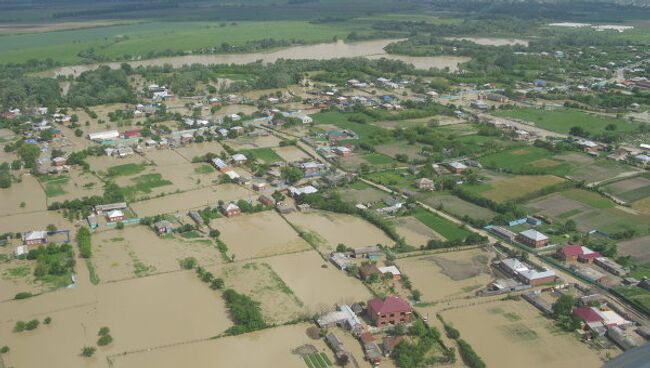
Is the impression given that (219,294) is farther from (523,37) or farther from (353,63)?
(523,37)

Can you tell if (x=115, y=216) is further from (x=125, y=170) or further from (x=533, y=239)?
(x=533, y=239)

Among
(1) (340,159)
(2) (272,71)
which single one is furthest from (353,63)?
(1) (340,159)

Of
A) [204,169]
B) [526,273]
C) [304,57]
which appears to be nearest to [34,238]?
[204,169]

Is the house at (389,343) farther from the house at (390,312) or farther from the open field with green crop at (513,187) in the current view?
the open field with green crop at (513,187)

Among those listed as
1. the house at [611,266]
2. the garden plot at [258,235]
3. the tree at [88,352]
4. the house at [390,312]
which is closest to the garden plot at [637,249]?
the house at [611,266]

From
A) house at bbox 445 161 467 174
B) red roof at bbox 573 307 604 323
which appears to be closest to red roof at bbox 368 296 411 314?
red roof at bbox 573 307 604 323

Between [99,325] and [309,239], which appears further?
[309,239]
